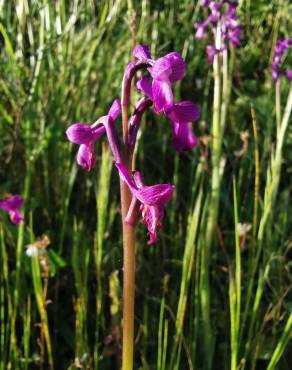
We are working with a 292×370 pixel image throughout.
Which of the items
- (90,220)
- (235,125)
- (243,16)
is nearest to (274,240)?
(90,220)

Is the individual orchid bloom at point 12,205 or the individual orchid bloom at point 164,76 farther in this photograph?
the individual orchid bloom at point 12,205

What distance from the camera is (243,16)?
2.75m

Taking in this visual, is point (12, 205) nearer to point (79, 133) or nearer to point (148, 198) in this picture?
point (79, 133)

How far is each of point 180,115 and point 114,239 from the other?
102 cm

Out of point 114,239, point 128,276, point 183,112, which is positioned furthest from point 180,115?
point 114,239

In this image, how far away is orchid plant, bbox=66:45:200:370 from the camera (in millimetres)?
643


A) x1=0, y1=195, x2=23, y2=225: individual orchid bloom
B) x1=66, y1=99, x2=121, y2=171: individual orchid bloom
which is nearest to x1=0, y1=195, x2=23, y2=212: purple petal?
x1=0, y1=195, x2=23, y2=225: individual orchid bloom

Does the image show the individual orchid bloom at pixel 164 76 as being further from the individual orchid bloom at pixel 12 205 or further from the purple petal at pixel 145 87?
the individual orchid bloom at pixel 12 205

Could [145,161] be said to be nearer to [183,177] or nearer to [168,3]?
[183,177]

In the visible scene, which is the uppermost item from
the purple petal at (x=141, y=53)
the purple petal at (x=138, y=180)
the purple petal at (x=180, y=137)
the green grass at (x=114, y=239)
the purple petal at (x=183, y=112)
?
the purple petal at (x=141, y=53)

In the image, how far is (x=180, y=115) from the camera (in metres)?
0.68

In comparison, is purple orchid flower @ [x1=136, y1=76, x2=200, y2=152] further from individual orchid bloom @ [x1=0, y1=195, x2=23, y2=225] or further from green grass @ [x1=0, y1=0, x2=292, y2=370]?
individual orchid bloom @ [x1=0, y1=195, x2=23, y2=225]

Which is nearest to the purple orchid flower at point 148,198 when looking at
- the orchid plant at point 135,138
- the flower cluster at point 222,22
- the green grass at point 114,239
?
the orchid plant at point 135,138

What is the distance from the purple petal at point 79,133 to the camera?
2.38 feet
